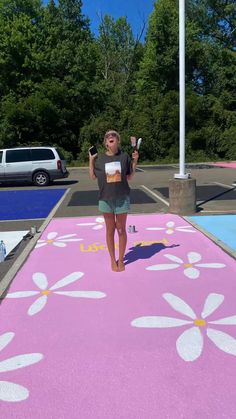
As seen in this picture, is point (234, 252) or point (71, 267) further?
point (234, 252)

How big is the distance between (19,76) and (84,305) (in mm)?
38667

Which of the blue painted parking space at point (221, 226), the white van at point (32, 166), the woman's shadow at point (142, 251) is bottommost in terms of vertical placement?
the woman's shadow at point (142, 251)

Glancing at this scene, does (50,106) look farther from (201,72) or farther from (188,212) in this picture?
(188,212)

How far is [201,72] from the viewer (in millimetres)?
45938

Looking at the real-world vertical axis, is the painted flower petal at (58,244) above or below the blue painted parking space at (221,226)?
below

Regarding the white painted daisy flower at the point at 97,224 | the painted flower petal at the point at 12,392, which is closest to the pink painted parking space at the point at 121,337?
the painted flower petal at the point at 12,392

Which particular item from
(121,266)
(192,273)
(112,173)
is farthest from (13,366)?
(192,273)

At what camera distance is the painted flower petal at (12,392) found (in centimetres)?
301

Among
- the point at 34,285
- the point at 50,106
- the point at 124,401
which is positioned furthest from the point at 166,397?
the point at 50,106

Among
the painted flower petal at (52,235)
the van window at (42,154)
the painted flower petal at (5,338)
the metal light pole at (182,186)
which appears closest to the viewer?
the painted flower petal at (5,338)

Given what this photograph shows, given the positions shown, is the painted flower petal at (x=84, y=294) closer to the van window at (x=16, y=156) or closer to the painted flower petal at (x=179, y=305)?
the painted flower petal at (x=179, y=305)

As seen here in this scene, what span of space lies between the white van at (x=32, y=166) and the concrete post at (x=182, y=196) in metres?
9.88

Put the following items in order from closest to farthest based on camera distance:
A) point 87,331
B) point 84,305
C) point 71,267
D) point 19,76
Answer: point 87,331
point 84,305
point 71,267
point 19,76

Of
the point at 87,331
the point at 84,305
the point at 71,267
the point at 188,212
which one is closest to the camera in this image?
the point at 87,331
